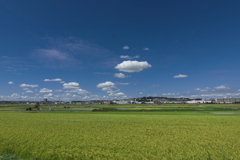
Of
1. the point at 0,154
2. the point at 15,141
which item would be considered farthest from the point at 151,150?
the point at 15,141

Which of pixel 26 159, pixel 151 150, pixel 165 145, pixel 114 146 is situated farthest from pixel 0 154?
pixel 165 145

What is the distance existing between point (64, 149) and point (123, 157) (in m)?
5.65

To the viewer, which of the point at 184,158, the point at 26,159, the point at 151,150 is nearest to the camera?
the point at 184,158

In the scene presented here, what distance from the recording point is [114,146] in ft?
51.6

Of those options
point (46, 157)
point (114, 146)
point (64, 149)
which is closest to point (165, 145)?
point (114, 146)

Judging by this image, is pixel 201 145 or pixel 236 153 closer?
pixel 236 153

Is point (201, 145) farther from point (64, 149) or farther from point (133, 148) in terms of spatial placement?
point (64, 149)

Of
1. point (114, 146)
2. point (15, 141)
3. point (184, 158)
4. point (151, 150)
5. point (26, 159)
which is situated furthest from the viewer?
point (15, 141)

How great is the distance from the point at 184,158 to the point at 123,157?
177 inches

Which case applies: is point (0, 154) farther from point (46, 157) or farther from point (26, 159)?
point (46, 157)

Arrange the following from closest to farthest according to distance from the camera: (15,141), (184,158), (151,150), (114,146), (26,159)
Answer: (184,158) → (26,159) → (151,150) → (114,146) → (15,141)

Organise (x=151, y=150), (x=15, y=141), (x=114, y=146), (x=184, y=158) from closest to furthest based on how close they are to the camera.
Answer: (x=184, y=158) → (x=151, y=150) → (x=114, y=146) → (x=15, y=141)

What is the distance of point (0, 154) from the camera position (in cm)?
1484

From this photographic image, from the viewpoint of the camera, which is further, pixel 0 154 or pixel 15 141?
pixel 15 141
